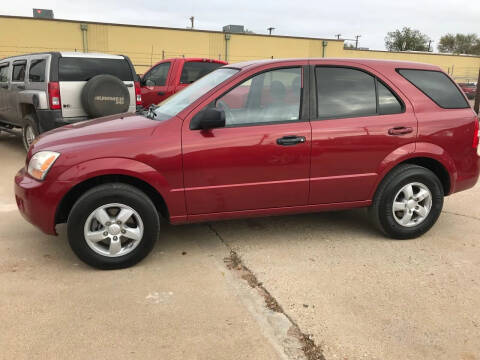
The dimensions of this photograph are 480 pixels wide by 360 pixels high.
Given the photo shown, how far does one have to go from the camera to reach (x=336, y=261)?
371 centimetres

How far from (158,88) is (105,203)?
656cm

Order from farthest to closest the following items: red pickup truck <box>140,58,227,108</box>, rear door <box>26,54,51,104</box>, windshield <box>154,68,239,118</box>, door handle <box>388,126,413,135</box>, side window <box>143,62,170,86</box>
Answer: side window <box>143,62,170,86</box> < red pickup truck <box>140,58,227,108</box> < rear door <box>26,54,51,104</box> < door handle <box>388,126,413,135</box> < windshield <box>154,68,239,118</box>

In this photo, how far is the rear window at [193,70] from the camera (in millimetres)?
9469

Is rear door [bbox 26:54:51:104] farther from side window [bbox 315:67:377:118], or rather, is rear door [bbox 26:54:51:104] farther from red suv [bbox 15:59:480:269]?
side window [bbox 315:67:377:118]

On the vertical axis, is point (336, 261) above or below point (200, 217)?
below

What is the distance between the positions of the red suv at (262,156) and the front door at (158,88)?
5404mm

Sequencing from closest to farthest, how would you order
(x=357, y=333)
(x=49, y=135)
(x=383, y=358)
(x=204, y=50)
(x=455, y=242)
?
1. (x=383, y=358)
2. (x=357, y=333)
3. (x=49, y=135)
4. (x=455, y=242)
5. (x=204, y=50)

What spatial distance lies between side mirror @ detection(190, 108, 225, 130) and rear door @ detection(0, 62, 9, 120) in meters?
6.58

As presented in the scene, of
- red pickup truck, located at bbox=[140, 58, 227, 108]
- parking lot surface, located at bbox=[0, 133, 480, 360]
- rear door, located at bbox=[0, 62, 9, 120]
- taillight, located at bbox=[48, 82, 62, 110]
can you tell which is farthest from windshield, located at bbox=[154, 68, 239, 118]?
rear door, located at bbox=[0, 62, 9, 120]

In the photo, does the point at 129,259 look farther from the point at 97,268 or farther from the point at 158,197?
the point at 158,197

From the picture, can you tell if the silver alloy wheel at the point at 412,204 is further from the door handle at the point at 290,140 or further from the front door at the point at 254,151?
the door handle at the point at 290,140

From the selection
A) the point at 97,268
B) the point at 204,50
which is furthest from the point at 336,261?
the point at 204,50

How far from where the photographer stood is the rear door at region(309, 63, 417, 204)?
150 inches

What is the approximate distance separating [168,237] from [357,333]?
2.14 metres
